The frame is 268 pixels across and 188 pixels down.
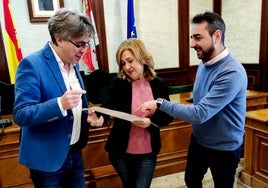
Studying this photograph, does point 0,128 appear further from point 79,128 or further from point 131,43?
point 131,43

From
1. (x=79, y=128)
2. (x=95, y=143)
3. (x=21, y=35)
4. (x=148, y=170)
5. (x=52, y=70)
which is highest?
(x=21, y=35)

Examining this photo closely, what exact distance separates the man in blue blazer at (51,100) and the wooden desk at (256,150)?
71.1 inches

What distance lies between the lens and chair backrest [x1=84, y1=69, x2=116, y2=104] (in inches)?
117

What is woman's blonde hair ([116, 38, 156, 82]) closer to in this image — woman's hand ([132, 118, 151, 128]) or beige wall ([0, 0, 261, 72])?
woman's hand ([132, 118, 151, 128])

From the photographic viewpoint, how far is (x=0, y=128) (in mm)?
2158

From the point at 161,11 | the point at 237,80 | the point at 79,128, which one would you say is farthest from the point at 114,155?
the point at 161,11

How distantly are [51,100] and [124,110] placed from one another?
56 centimetres

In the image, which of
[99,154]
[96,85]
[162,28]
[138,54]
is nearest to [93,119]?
[138,54]

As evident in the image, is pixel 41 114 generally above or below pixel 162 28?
below

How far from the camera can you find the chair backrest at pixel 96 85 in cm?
297

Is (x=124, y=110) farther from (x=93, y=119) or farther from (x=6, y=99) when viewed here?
(x=6, y=99)

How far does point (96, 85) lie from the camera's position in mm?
3029

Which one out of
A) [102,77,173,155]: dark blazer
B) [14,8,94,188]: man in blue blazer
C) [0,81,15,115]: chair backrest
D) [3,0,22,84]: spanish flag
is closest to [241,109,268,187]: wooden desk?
[102,77,173,155]: dark blazer

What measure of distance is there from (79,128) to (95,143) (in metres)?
1.26
